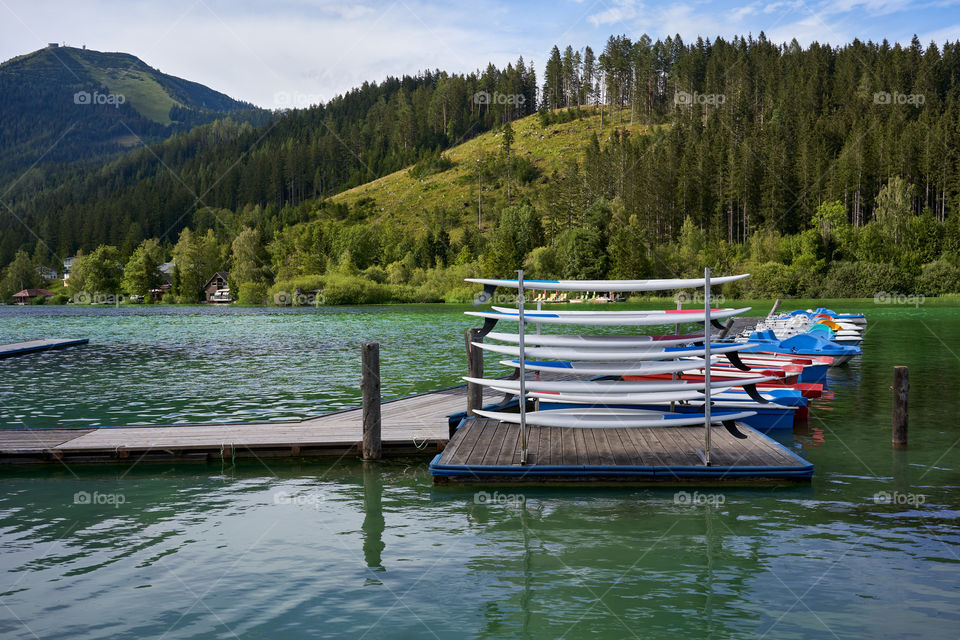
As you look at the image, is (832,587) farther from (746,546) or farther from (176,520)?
(176,520)

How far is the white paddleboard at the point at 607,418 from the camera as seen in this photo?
37.5ft

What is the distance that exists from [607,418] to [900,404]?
623 cm

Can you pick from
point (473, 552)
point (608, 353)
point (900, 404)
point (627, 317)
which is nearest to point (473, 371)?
point (608, 353)

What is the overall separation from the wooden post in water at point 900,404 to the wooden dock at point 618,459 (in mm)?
3225

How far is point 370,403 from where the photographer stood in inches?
508

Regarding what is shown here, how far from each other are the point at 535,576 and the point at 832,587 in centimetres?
313

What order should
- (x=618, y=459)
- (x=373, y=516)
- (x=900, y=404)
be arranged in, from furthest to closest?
1. (x=900, y=404)
2. (x=618, y=459)
3. (x=373, y=516)

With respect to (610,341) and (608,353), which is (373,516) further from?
(610,341)

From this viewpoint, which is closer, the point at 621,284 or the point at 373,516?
the point at 373,516

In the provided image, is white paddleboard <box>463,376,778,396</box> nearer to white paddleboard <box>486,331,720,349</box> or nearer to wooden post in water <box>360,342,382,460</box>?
white paddleboard <box>486,331,720,349</box>

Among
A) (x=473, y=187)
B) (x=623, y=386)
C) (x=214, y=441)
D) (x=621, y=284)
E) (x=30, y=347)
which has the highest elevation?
(x=473, y=187)

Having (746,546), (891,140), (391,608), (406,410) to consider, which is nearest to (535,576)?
(391,608)

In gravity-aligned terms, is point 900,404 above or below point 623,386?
below

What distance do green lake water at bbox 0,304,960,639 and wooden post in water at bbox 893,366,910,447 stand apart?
334mm
